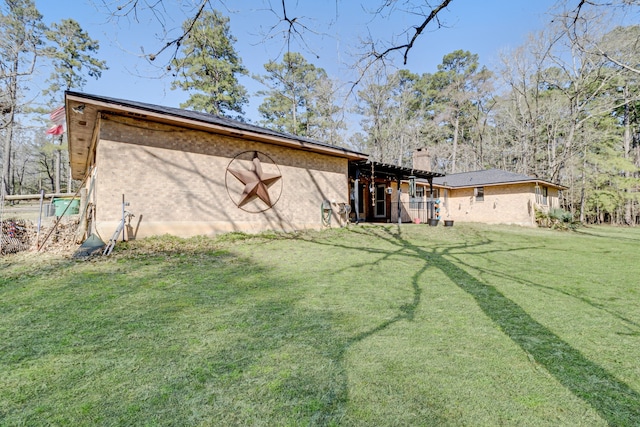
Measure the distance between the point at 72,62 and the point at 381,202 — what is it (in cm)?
2607

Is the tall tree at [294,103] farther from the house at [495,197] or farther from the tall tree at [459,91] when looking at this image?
the tall tree at [459,91]

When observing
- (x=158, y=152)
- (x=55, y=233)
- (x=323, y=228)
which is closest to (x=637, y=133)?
(x=323, y=228)

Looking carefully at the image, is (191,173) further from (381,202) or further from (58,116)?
(381,202)

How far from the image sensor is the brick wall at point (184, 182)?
6621 mm

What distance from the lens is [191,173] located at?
7.73 m

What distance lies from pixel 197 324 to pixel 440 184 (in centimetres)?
1930

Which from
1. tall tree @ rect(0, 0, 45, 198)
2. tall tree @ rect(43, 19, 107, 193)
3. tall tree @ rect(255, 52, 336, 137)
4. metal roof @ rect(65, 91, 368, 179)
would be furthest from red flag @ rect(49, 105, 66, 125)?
tall tree @ rect(43, 19, 107, 193)

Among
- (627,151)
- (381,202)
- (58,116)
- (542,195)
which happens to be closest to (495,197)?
(542,195)

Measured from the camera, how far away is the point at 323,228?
10.6 m

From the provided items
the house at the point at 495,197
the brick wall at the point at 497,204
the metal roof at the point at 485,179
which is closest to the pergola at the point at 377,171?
the house at the point at 495,197

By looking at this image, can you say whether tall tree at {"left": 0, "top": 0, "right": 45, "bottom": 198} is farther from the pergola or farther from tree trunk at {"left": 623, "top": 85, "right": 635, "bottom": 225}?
tree trunk at {"left": 623, "top": 85, "right": 635, "bottom": 225}

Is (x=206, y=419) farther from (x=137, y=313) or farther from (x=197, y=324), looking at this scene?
(x=137, y=313)

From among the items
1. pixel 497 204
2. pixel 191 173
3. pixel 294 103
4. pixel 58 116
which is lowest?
pixel 497 204

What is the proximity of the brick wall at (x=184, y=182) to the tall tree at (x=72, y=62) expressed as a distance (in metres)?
20.8
